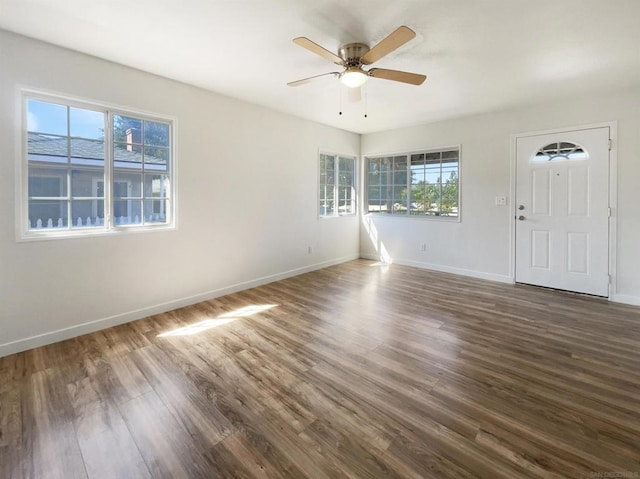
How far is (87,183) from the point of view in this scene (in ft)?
9.60

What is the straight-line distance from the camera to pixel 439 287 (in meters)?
4.40

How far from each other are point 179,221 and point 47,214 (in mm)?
1150

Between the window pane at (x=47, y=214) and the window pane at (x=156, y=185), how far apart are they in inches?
28.9

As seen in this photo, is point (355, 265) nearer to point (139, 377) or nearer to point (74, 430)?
point (139, 377)

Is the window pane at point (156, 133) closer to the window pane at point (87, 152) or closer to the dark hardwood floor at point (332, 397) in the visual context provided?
the window pane at point (87, 152)

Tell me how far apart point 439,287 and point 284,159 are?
303 cm

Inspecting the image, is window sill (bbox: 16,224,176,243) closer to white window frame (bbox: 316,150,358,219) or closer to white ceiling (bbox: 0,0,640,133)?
white ceiling (bbox: 0,0,640,133)

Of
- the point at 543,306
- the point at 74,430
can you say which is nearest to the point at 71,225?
the point at 74,430

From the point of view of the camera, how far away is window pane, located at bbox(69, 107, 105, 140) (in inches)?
111

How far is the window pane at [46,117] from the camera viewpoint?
8.60ft

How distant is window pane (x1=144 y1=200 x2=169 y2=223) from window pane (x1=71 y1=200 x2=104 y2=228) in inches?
16.3

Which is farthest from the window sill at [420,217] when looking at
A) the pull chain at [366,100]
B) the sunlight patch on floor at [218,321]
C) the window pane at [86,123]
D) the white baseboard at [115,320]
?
the window pane at [86,123]

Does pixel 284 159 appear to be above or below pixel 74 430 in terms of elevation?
above

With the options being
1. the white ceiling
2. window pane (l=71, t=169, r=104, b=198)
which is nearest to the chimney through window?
window pane (l=71, t=169, r=104, b=198)
